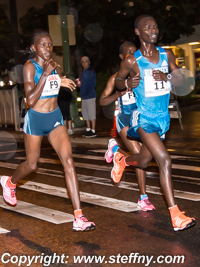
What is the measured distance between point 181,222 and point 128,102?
1927mm

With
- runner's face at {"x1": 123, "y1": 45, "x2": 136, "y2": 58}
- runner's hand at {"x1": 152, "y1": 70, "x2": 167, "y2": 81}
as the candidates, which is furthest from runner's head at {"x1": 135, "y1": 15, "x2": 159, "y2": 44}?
runner's face at {"x1": 123, "y1": 45, "x2": 136, "y2": 58}

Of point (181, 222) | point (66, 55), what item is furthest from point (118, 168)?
point (66, 55)

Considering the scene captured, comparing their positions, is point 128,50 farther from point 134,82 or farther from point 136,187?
point 136,187

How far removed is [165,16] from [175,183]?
15.8 meters

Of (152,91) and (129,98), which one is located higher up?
(152,91)

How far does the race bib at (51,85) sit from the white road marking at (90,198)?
1.69 metres

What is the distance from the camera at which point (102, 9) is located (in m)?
22.2

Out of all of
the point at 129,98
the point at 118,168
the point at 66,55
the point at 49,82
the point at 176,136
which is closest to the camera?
the point at 49,82

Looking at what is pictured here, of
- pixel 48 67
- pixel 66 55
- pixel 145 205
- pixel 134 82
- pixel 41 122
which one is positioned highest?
pixel 66 55

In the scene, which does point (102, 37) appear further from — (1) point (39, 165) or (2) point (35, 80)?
(2) point (35, 80)

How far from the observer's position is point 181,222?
4539 mm

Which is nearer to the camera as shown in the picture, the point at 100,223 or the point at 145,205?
the point at 100,223

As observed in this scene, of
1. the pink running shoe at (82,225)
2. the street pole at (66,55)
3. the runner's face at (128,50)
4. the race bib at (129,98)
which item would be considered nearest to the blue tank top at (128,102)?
Result: the race bib at (129,98)

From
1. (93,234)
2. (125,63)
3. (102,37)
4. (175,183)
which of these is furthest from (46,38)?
(102,37)
